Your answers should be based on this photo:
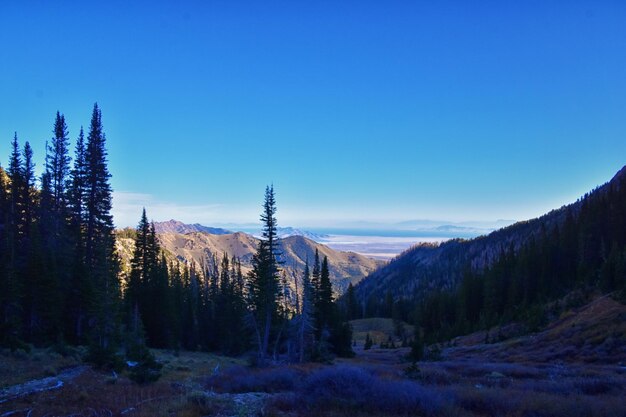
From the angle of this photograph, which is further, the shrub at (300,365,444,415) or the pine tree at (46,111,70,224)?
the pine tree at (46,111,70,224)

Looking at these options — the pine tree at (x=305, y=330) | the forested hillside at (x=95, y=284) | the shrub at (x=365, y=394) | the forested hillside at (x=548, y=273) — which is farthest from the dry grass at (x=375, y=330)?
the shrub at (x=365, y=394)

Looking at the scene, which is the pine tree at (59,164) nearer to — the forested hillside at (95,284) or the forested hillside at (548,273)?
the forested hillside at (95,284)

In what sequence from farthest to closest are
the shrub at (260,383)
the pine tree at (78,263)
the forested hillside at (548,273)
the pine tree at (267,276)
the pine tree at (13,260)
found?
the forested hillside at (548,273) < the pine tree at (267,276) < the pine tree at (78,263) < the pine tree at (13,260) < the shrub at (260,383)

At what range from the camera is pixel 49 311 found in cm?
3073

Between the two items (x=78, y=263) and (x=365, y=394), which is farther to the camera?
(x=78, y=263)

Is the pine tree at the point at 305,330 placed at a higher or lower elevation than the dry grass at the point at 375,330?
higher

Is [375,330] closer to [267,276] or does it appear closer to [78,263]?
[267,276]

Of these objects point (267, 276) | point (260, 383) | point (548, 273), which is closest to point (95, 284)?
point (267, 276)

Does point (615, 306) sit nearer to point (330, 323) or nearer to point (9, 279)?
point (330, 323)

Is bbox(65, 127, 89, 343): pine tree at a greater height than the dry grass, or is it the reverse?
bbox(65, 127, 89, 343): pine tree

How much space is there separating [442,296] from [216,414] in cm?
9671

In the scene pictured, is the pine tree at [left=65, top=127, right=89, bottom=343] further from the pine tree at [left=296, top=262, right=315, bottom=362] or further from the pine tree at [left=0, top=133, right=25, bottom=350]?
the pine tree at [left=296, top=262, right=315, bottom=362]

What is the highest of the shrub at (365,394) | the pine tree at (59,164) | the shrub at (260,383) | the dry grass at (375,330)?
the pine tree at (59,164)

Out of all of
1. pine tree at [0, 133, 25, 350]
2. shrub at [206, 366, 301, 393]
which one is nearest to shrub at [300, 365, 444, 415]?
shrub at [206, 366, 301, 393]
